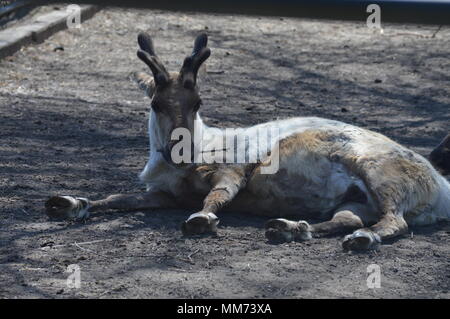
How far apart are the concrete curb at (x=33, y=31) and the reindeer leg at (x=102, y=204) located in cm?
508

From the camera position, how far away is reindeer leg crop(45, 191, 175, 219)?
208 inches

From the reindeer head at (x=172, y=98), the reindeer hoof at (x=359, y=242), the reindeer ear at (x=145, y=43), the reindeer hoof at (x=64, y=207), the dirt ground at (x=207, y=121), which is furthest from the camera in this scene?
the reindeer ear at (x=145, y=43)

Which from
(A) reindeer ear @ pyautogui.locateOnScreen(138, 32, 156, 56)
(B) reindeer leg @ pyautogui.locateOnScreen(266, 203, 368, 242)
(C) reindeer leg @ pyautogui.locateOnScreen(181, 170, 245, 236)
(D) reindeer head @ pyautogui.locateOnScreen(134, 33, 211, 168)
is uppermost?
(A) reindeer ear @ pyautogui.locateOnScreen(138, 32, 156, 56)

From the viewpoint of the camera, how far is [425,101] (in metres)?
9.42

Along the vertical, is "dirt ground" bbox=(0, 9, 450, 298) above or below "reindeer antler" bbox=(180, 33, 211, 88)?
below

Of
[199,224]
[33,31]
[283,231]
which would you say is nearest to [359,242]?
[283,231]

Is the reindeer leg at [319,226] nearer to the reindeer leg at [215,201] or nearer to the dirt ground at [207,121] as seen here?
the dirt ground at [207,121]

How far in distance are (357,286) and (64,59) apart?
23.9 ft

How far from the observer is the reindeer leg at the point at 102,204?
5273 millimetres

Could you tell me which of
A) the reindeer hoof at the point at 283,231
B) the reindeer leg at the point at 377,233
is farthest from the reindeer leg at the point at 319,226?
the reindeer leg at the point at 377,233

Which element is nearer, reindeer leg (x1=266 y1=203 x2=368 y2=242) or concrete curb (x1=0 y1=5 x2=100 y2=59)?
reindeer leg (x1=266 y1=203 x2=368 y2=242)

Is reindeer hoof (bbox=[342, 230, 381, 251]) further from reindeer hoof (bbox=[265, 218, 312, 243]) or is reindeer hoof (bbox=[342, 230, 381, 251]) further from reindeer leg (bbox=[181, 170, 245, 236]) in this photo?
reindeer leg (bbox=[181, 170, 245, 236])

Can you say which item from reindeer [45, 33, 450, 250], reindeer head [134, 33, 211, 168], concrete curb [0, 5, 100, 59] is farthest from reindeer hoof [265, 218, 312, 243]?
concrete curb [0, 5, 100, 59]

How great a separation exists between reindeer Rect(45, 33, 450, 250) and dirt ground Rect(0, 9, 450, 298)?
0.44 ft
